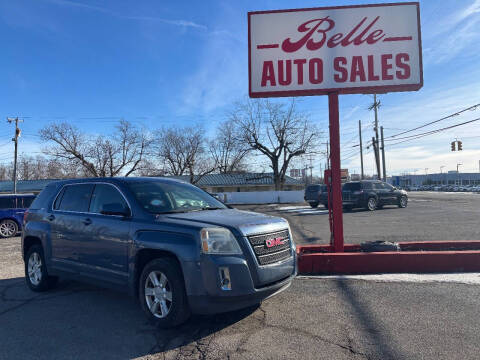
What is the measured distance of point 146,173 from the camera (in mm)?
49125

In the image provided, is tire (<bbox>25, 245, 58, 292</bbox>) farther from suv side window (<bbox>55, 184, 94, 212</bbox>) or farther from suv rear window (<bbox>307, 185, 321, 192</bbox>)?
suv rear window (<bbox>307, 185, 321, 192</bbox>)

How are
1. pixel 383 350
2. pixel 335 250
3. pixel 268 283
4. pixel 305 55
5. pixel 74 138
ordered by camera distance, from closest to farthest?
pixel 383 350 → pixel 268 283 → pixel 335 250 → pixel 305 55 → pixel 74 138

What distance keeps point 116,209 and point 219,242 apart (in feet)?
4.86

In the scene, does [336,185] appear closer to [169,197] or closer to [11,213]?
[169,197]

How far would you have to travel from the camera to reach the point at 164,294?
3.87 meters

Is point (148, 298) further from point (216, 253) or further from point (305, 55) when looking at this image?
point (305, 55)

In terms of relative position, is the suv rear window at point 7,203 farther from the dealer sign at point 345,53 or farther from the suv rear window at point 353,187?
the suv rear window at point 353,187

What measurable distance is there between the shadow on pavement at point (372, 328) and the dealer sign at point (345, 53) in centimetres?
433

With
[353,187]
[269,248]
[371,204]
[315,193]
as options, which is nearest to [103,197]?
[269,248]

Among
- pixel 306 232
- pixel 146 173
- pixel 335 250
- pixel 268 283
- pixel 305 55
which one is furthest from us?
pixel 146 173

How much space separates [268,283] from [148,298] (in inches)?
54.5

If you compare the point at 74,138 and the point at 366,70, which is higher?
the point at 74,138

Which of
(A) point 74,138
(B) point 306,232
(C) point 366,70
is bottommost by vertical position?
(B) point 306,232

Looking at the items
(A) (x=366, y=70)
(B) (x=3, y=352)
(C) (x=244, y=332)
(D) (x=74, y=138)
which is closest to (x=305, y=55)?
(A) (x=366, y=70)
